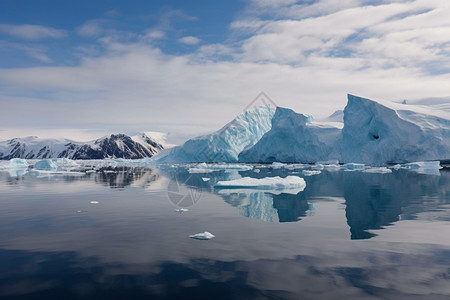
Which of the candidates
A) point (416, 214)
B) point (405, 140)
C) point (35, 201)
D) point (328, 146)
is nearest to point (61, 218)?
point (35, 201)

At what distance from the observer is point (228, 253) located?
20.9ft

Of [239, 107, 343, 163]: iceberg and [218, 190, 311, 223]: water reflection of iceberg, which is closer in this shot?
[218, 190, 311, 223]: water reflection of iceberg

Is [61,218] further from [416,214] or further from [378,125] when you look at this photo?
[378,125]

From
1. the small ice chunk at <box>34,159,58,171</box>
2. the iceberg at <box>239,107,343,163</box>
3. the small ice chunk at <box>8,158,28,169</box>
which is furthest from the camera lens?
the small ice chunk at <box>8,158,28,169</box>

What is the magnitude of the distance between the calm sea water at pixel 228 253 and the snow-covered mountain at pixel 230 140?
5233cm

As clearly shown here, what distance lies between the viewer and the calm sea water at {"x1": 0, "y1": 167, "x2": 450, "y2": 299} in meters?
4.74

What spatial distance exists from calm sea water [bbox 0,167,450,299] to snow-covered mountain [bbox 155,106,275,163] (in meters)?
A: 52.3

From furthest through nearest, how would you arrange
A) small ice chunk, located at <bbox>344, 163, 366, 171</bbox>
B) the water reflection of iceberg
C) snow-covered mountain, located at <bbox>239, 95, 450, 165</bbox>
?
small ice chunk, located at <bbox>344, 163, 366, 171</bbox> → snow-covered mountain, located at <bbox>239, 95, 450, 165</bbox> → the water reflection of iceberg

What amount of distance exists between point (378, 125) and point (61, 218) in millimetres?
39287

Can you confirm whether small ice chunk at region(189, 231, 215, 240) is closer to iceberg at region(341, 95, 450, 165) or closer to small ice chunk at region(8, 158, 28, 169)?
iceberg at region(341, 95, 450, 165)

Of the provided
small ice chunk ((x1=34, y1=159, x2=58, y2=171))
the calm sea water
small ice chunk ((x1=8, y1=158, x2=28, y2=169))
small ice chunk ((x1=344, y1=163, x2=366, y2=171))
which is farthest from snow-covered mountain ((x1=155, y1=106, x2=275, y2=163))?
the calm sea water

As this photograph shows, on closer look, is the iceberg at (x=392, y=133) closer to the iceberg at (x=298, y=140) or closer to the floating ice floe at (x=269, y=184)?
the iceberg at (x=298, y=140)

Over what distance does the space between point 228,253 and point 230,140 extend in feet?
197

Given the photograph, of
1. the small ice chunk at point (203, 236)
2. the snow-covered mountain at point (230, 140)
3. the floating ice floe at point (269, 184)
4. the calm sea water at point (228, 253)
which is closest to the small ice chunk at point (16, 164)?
the snow-covered mountain at point (230, 140)
